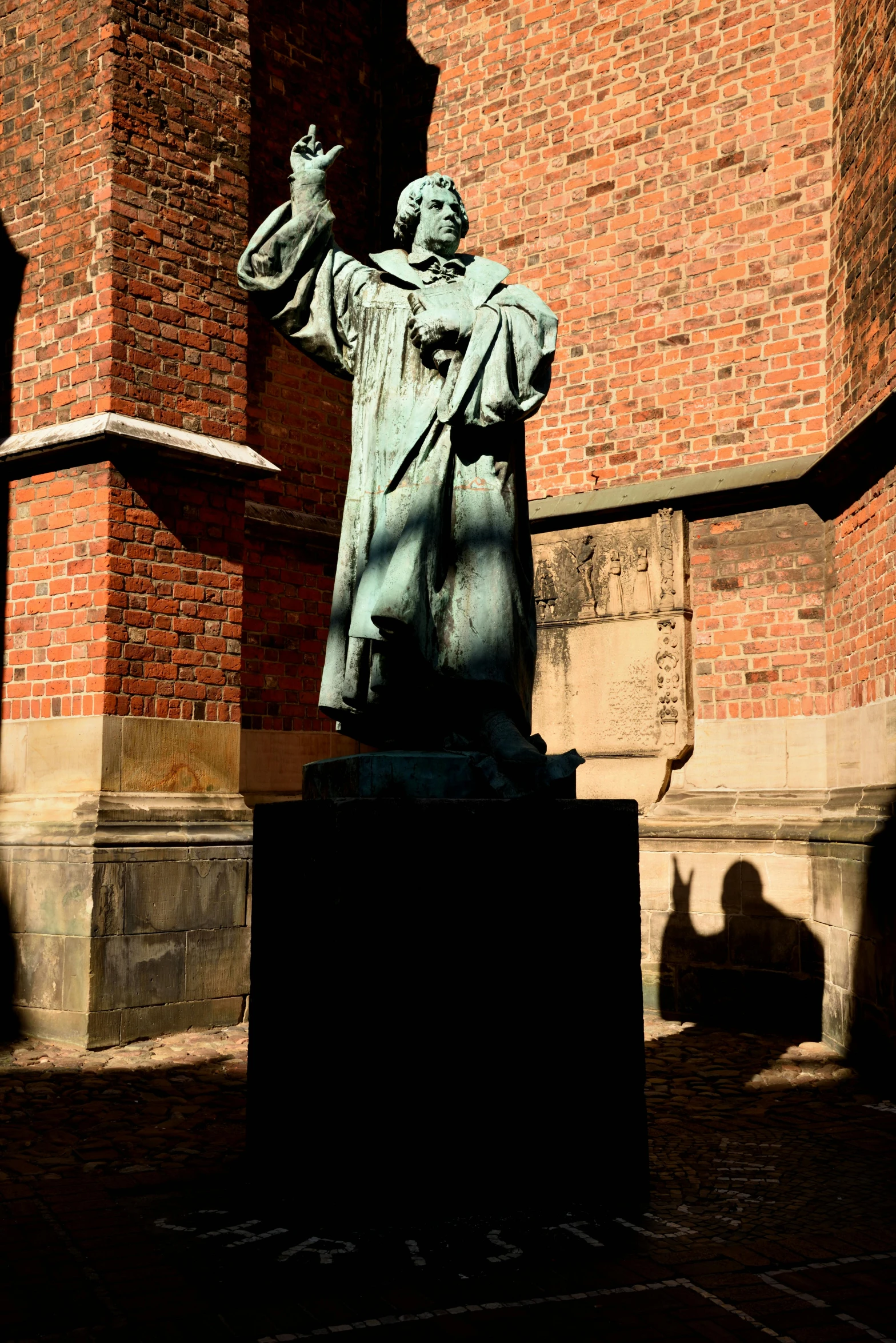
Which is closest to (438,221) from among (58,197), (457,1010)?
(457,1010)

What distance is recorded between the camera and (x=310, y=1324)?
288 centimetres

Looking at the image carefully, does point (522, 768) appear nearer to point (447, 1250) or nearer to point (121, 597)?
point (447, 1250)

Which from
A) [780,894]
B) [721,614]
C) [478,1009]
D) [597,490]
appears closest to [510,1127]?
[478,1009]

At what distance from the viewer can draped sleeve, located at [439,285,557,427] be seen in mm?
4035

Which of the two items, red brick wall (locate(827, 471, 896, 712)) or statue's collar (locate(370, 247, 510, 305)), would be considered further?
red brick wall (locate(827, 471, 896, 712))

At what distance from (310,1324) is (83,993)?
397cm

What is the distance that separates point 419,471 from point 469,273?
0.74 metres

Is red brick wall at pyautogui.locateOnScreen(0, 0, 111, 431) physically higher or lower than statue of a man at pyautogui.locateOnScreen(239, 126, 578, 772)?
higher

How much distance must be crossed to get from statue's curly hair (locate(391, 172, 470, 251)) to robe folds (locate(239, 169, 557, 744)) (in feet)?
0.31

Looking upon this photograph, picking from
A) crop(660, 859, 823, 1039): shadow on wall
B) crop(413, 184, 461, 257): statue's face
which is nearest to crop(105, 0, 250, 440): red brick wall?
crop(413, 184, 461, 257): statue's face

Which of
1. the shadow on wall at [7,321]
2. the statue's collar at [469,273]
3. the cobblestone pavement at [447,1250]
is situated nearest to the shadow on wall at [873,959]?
the cobblestone pavement at [447,1250]

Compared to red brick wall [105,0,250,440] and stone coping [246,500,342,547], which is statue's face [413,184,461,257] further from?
stone coping [246,500,342,547]

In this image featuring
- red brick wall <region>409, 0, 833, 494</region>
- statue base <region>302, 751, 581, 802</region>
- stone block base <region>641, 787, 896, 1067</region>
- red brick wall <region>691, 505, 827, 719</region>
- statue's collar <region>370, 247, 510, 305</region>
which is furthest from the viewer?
red brick wall <region>409, 0, 833, 494</region>

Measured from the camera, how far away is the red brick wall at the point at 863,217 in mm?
6723
